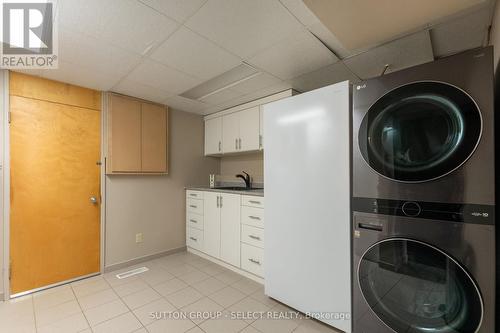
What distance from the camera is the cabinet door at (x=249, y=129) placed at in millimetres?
2865

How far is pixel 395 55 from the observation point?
1787mm

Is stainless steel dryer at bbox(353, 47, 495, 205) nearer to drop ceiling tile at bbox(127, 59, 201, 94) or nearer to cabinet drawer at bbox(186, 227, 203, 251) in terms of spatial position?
drop ceiling tile at bbox(127, 59, 201, 94)

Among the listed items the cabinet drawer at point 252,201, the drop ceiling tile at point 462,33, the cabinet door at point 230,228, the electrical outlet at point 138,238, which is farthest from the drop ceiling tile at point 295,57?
the electrical outlet at point 138,238

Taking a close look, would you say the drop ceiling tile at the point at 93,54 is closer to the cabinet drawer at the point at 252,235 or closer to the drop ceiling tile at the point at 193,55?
the drop ceiling tile at the point at 193,55

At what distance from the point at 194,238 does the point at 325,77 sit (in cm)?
266

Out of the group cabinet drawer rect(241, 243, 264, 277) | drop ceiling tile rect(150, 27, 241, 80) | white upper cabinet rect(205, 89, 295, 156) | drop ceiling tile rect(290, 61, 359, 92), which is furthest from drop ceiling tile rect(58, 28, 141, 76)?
cabinet drawer rect(241, 243, 264, 277)

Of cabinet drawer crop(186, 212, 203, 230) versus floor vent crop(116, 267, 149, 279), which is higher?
cabinet drawer crop(186, 212, 203, 230)

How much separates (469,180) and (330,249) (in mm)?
851

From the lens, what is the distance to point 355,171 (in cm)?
135

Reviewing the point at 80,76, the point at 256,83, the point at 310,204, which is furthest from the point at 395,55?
the point at 80,76

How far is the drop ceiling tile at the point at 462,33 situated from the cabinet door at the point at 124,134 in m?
3.07

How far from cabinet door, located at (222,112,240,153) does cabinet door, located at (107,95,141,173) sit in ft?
3.78

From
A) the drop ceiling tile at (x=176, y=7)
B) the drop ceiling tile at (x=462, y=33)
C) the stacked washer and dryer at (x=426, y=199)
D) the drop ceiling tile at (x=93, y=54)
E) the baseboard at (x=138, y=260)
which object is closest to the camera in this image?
the stacked washer and dryer at (x=426, y=199)

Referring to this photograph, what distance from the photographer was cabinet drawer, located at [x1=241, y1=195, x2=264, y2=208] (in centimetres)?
225
